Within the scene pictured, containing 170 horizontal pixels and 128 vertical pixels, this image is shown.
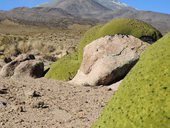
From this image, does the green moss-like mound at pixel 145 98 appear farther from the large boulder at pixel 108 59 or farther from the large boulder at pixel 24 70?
the large boulder at pixel 24 70

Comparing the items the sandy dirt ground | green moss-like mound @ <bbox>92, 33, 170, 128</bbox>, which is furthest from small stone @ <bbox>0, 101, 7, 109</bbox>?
green moss-like mound @ <bbox>92, 33, 170, 128</bbox>

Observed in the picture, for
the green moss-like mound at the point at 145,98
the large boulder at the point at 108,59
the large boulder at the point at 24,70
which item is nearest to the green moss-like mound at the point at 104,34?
the large boulder at the point at 24,70

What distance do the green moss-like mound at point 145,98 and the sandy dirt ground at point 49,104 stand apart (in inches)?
186

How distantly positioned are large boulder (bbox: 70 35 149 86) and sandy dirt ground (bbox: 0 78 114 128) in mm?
583

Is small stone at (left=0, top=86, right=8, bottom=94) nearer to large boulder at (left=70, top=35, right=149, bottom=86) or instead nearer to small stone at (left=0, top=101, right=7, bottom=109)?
small stone at (left=0, top=101, right=7, bottom=109)

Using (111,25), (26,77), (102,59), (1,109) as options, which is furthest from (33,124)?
(111,25)

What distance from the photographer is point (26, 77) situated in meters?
17.1

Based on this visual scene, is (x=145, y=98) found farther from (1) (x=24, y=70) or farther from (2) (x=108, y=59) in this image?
(1) (x=24, y=70)

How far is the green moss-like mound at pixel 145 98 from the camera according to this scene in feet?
14.0

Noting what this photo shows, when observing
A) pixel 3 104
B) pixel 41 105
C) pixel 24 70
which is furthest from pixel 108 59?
pixel 3 104

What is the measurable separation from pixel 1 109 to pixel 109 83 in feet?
15.7

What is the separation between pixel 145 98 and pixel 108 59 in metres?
10.2

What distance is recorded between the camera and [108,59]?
14602 mm

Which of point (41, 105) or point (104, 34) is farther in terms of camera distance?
point (104, 34)
